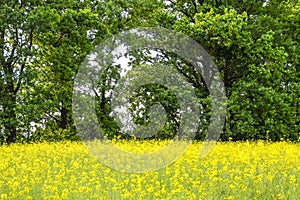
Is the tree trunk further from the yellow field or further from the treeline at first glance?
the yellow field

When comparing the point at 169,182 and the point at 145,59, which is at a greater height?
the point at 145,59

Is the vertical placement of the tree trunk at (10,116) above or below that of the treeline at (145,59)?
below

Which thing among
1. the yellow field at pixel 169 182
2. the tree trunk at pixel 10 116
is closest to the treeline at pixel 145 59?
the tree trunk at pixel 10 116

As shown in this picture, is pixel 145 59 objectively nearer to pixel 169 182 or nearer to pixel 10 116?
pixel 10 116

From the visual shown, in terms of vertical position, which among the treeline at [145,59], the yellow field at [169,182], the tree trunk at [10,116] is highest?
the treeline at [145,59]

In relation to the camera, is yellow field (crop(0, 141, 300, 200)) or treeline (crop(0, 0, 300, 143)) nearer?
yellow field (crop(0, 141, 300, 200))

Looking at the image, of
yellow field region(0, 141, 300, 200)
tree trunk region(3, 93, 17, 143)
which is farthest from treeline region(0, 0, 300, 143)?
yellow field region(0, 141, 300, 200)

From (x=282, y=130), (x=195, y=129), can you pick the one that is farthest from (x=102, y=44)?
(x=282, y=130)

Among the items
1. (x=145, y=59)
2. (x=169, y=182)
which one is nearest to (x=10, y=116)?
(x=145, y=59)

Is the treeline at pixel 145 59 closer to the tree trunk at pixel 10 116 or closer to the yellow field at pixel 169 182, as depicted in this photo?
the tree trunk at pixel 10 116

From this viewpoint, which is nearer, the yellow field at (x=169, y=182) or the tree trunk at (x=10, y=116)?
the yellow field at (x=169, y=182)

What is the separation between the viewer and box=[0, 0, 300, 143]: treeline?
19406mm

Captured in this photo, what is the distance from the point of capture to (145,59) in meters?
20.4

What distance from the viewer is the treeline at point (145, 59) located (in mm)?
19406
